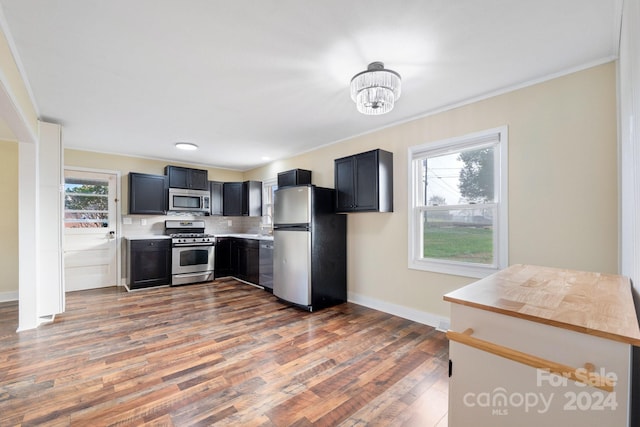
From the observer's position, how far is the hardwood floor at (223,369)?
172cm

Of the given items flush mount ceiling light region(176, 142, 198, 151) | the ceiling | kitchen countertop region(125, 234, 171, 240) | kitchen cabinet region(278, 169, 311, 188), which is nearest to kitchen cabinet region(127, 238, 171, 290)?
kitchen countertop region(125, 234, 171, 240)

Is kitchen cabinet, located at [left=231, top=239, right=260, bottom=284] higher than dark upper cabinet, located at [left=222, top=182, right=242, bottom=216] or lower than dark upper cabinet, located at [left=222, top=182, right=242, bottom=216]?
lower

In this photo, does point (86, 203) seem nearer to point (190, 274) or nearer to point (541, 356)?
point (190, 274)

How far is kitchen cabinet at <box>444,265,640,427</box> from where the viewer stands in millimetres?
756

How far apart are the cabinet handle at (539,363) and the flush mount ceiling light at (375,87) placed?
5.73 ft

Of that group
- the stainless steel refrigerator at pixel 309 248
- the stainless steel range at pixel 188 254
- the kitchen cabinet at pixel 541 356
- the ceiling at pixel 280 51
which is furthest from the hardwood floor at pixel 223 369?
the ceiling at pixel 280 51

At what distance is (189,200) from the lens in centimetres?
557

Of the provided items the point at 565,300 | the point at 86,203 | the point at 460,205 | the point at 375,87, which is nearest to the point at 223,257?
the point at 86,203

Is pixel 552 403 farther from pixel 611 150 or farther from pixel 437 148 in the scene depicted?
pixel 437 148

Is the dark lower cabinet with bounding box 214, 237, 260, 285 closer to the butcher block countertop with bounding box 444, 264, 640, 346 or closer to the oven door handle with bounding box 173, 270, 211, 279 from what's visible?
the oven door handle with bounding box 173, 270, 211, 279

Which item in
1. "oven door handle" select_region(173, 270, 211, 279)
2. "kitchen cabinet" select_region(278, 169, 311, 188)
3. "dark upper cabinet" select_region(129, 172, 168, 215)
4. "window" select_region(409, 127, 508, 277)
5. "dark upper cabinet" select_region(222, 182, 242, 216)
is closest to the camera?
"window" select_region(409, 127, 508, 277)

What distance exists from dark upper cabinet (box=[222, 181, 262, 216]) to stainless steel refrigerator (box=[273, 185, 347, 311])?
1971 millimetres

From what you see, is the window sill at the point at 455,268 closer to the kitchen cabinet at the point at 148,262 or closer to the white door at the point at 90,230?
the kitchen cabinet at the point at 148,262

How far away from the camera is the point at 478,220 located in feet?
9.27
